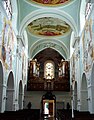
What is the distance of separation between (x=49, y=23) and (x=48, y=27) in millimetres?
1175

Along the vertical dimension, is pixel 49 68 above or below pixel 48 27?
below

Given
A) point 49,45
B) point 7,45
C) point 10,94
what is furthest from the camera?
point 49,45

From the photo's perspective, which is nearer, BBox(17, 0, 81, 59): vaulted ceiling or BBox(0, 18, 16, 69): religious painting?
BBox(0, 18, 16, 69): religious painting

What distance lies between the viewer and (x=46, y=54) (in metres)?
29.7

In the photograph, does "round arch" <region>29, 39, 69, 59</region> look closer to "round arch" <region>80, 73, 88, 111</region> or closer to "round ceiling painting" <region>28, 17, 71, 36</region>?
"round ceiling painting" <region>28, 17, 71, 36</region>

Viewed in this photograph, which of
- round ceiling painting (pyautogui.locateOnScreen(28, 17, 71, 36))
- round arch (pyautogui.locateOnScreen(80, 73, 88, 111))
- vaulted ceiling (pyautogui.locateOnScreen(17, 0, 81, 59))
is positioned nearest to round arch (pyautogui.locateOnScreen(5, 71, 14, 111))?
vaulted ceiling (pyautogui.locateOnScreen(17, 0, 81, 59))

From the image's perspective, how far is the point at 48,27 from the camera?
79.7 feet

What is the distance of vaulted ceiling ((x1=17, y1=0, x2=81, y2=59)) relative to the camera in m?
17.8

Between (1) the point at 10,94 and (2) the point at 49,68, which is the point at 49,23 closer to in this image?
(2) the point at 49,68

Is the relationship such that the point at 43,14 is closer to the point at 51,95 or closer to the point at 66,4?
the point at 66,4

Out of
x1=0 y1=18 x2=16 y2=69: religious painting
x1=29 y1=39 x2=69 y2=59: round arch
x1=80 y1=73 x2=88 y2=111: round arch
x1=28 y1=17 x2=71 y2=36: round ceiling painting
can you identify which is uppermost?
x1=28 y1=17 x2=71 y2=36: round ceiling painting

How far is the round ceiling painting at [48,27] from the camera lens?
73.3 ft

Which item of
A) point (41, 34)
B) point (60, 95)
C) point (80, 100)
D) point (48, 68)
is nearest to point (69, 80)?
point (60, 95)

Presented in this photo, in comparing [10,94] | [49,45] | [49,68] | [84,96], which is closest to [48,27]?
[49,45]
